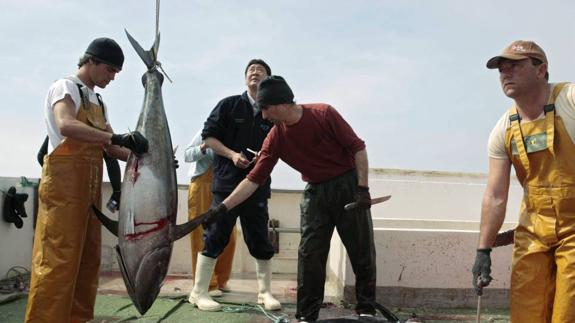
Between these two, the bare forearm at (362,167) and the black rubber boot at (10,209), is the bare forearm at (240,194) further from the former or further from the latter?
the black rubber boot at (10,209)

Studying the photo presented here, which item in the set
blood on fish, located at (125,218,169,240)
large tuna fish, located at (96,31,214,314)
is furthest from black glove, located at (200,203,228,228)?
blood on fish, located at (125,218,169,240)

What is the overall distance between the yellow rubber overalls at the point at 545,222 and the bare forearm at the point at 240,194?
1718mm

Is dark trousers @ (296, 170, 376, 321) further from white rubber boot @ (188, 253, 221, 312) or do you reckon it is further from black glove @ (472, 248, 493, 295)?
white rubber boot @ (188, 253, 221, 312)

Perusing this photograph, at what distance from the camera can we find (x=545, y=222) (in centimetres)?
277

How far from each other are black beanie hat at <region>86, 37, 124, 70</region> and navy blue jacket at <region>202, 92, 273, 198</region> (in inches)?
51.1

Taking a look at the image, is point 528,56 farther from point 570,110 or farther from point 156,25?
point 156,25

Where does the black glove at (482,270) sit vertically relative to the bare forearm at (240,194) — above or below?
below

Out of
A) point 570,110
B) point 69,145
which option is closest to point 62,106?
point 69,145

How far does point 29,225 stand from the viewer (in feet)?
19.1

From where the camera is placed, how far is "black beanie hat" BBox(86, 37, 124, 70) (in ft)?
10.6

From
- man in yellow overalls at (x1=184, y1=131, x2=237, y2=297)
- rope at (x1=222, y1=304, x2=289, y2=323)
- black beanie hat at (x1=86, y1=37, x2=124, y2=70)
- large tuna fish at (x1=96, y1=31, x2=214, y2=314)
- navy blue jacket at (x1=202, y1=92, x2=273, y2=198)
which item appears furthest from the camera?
man in yellow overalls at (x1=184, y1=131, x2=237, y2=297)

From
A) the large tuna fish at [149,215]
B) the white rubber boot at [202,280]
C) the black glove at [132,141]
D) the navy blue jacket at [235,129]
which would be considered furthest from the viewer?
the navy blue jacket at [235,129]

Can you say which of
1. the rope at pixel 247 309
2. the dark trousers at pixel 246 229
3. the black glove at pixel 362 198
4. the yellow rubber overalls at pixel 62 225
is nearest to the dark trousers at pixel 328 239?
the black glove at pixel 362 198

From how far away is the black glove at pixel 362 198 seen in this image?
3439 millimetres
